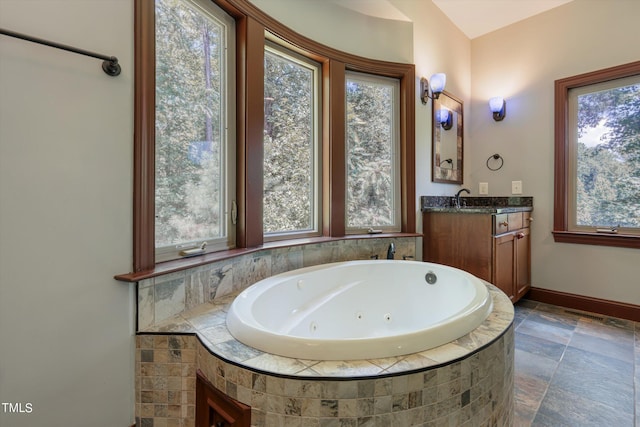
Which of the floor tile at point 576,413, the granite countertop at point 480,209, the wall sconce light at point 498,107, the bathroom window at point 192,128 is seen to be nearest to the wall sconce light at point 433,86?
the wall sconce light at point 498,107

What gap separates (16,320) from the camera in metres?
0.86

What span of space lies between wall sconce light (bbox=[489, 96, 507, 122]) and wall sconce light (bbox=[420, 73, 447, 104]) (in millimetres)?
791

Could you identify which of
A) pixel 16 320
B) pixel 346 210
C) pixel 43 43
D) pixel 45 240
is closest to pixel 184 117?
pixel 43 43

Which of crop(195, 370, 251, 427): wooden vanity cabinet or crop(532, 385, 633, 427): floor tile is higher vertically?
crop(195, 370, 251, 427): wooden vanity cabinet

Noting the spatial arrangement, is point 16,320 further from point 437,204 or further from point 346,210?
point 437,204

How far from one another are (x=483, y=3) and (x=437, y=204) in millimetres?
1836

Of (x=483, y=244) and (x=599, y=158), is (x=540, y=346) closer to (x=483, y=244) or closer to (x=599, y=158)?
(x=483, y=244)

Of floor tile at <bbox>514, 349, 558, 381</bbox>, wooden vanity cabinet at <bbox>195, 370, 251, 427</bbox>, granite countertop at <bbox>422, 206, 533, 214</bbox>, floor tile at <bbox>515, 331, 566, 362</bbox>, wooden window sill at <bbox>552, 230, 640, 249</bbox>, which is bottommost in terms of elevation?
floor tile at <bbox>514, 349, 558, 381</bbox>

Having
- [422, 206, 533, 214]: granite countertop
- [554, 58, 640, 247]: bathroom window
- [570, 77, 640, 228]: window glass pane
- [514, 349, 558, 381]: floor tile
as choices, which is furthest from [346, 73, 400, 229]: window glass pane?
[570, 77, 640, 228]: window glass pane

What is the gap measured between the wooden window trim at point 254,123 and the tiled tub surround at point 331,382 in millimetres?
375

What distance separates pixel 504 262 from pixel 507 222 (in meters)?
0.32

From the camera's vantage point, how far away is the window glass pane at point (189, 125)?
1282 millimetres

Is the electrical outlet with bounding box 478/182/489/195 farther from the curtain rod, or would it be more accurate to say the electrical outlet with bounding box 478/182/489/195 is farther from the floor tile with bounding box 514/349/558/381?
the curtain rod

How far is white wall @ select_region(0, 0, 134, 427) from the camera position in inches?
33.7
